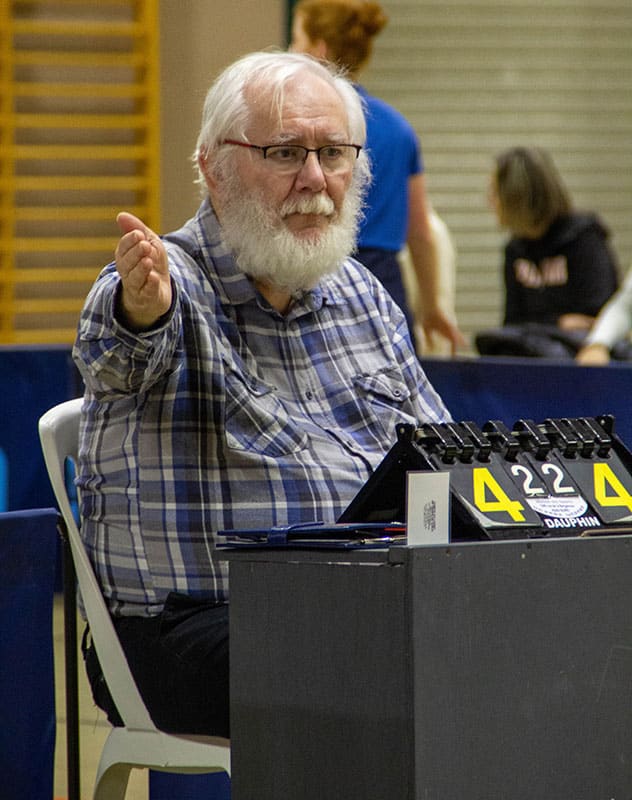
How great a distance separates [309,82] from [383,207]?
211 centimetres

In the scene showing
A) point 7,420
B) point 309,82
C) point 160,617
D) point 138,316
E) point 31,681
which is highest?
point 309,82

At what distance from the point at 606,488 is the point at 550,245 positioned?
15.4ft

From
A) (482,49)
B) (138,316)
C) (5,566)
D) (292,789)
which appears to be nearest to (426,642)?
(292,789)

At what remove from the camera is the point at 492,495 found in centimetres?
164

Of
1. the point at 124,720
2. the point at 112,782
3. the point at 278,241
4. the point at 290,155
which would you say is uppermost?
the point at 290,155

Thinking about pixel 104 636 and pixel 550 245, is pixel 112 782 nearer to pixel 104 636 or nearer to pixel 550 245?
pixel 104 636

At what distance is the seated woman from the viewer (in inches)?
246

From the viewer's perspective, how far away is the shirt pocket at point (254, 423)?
222cm

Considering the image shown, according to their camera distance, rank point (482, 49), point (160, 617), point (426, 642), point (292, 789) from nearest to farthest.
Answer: point (426, 642) < point (292, 789) < point (160, 617) < point (482, 49)


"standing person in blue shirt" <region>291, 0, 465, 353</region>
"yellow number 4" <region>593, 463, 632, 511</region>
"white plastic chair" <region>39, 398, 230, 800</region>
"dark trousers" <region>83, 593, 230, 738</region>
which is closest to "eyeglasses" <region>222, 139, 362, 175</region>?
"white plastic chair" <region>39, 398, 230, 800</region>

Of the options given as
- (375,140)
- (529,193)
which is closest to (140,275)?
(375,140)

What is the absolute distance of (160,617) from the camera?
2.17 m

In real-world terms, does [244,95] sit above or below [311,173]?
above

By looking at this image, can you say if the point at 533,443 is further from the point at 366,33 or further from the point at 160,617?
the point at 366,33
